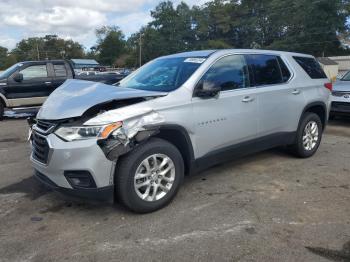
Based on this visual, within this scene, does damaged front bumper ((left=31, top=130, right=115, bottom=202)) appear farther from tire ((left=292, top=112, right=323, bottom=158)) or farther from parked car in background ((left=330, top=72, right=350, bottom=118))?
parked car in background ((left=330, top=72, right=350, bottom=118))

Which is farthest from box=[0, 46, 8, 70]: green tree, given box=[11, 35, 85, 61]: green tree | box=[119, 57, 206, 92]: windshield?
box=[119, 57, 206, 92]: windshield

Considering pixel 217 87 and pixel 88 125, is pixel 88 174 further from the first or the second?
pixel 217 87

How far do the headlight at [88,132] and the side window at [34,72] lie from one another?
903 centimetres

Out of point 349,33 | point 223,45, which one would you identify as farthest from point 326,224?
point 223,45

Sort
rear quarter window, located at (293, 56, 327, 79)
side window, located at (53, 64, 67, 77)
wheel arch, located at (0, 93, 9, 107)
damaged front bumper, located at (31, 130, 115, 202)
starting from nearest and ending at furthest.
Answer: damaged front bumper, located at (31, 130, 115, 202) < rear quarter window, located at (293, 56, 327, 79) < wheel arch, located at (0, 93, 9, 107) < side window, located at (53, 64, 67, 77)

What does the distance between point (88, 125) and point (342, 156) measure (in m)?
4.56

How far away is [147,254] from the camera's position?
3.19m

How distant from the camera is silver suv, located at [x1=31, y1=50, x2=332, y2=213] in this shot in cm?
362

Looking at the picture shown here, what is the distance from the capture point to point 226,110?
461 cm

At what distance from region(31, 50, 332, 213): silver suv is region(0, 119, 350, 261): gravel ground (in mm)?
355

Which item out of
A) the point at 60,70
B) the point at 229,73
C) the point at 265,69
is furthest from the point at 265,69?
the point at 60,70

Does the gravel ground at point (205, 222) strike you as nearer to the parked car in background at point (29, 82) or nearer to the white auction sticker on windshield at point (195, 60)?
the white auction sticker on windshield at point (195, 60)

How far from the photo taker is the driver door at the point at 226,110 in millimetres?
4383

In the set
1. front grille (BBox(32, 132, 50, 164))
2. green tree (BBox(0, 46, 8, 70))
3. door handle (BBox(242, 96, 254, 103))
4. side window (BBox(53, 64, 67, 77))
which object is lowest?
front grille (BBox(32, 132, 50, 164))
